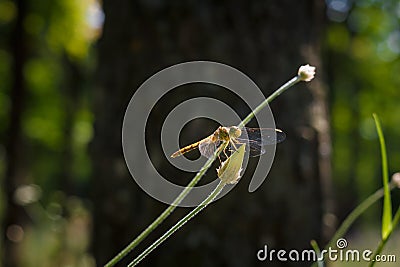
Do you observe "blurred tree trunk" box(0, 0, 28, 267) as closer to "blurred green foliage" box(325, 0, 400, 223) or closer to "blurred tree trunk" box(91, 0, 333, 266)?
"blurred tree trunk" box(91, 0, 333, 266)

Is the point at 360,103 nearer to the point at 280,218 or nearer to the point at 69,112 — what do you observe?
the point at 69,112

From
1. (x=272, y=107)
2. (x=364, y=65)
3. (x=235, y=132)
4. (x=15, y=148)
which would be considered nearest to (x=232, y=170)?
(x=235, y=132)

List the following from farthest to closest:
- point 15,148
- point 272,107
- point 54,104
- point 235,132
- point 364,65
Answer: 1. point 364,65
2. point 54,104
3. point 15,148
4. point 272,107
5. point 235,132

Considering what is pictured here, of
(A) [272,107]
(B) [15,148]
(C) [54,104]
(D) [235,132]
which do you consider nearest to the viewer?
(D) [235,132]

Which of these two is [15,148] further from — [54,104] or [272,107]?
[54,104]

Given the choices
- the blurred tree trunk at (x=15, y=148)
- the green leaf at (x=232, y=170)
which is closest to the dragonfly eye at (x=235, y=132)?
the green leaf at (x=232, y=170)

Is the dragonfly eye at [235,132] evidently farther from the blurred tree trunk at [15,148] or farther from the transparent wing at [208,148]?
the blurred tree trunk at [15,148]

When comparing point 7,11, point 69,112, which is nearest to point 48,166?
point 69,112
